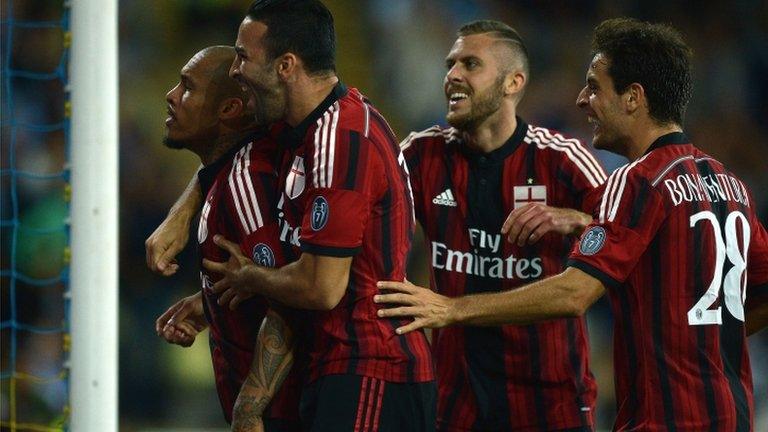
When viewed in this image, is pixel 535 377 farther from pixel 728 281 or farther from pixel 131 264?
pixel 131 264

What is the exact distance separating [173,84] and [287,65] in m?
4.20

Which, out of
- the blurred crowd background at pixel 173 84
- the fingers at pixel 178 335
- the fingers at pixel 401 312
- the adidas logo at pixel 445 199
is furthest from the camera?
the blurred crowd background at pixel 173 84

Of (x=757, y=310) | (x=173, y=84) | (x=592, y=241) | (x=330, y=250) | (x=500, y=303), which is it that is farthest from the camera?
(x=173, y=84)

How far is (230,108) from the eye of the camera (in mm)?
3439

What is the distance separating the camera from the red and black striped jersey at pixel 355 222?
111 inches

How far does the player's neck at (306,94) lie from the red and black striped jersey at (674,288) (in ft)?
2.55

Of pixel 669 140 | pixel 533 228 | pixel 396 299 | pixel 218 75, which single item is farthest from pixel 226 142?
pixel 669 140

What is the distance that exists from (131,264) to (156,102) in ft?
3.43

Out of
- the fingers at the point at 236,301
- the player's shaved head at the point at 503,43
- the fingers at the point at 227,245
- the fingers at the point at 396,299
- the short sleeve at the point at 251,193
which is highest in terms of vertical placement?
the player's shaved head at the point at 503,43

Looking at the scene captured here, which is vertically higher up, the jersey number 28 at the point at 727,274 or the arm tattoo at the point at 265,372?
the jersey number 28 at the point at 727,274

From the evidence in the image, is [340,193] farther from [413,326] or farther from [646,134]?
[646,134]

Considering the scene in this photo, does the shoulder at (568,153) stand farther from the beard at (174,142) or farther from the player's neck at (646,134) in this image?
the beard at (174,142)

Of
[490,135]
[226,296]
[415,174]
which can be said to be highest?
[490,135]

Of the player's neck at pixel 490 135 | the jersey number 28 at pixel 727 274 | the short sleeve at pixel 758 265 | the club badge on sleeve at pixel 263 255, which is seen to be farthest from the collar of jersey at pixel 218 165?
the short sleeve at pixel 758 265
